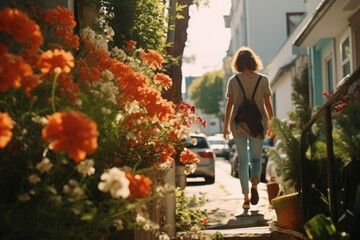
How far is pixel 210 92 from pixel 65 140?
71.4 m

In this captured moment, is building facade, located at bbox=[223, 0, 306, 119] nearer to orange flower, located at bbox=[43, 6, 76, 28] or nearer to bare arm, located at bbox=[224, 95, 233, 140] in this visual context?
bare arm, located at bbox=[224, 95, 233, 140]

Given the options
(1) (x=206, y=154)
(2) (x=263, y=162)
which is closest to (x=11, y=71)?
(1) (x=206, y=154)

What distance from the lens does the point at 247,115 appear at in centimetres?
677

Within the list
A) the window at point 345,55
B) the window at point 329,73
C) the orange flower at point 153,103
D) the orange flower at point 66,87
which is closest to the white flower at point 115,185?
the orange flower at point 66,87

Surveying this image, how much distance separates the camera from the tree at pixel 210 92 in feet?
238

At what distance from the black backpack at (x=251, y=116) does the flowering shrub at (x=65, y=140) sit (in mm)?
3264

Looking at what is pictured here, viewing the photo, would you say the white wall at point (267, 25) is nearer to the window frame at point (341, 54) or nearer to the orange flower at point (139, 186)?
the window frame at point (341, 54)

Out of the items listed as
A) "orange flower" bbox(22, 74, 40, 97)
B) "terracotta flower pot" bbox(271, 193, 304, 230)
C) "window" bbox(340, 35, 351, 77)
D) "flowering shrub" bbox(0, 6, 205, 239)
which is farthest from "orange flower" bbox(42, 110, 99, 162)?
"window" bbox(340, 35, 351, 77)

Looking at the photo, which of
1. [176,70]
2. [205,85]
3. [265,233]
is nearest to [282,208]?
[265,233]

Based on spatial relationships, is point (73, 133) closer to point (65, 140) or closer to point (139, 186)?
point (65, 140)

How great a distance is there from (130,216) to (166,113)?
0.68 metres

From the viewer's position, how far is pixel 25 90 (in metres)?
2.37

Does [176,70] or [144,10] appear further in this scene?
[176,70]

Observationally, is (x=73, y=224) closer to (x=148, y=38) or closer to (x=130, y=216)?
(x=130, y=216)
